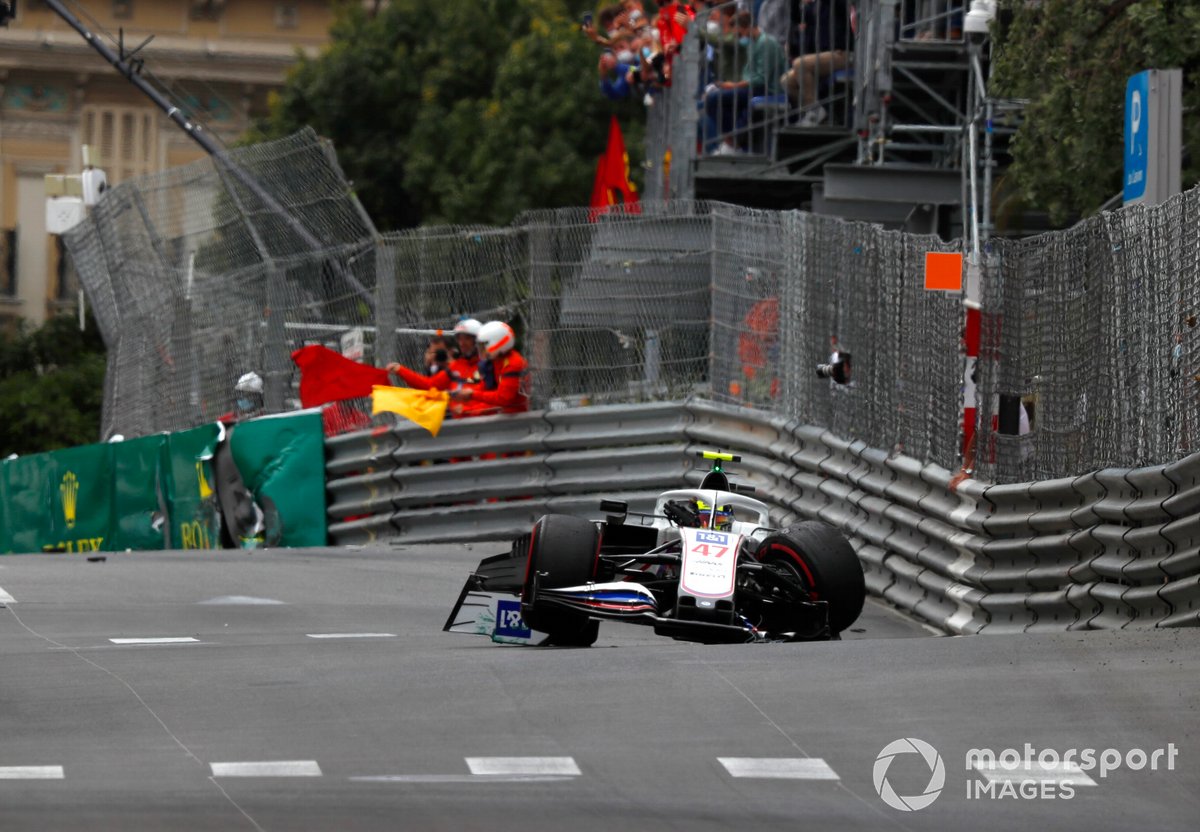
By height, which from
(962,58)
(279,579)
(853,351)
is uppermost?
(962,58)

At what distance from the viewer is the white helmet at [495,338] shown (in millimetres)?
16547

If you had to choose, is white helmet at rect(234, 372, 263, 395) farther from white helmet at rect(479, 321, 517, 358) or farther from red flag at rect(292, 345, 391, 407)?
white helmet at rect(479, 321, 517, 358)

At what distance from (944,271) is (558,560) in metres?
2.95

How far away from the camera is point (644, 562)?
34.6 ft

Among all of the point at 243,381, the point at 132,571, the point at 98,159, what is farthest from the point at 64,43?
the point at 132,571

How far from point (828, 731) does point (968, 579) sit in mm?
3826

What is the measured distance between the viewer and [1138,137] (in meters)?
11.9

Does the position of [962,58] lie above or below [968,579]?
above

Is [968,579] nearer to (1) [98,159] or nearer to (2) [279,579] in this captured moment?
(2) [279,579]

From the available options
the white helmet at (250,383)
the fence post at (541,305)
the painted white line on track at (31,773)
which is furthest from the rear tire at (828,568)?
the white helmet at (250,383)

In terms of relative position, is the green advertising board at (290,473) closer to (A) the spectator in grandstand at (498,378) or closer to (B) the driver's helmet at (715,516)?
(A) the spectator in grandstand at (498,378)

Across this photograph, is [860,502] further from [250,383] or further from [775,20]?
[775,20]

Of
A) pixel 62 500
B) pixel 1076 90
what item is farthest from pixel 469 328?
pixel 62 500

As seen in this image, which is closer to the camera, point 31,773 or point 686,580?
point 31,773
